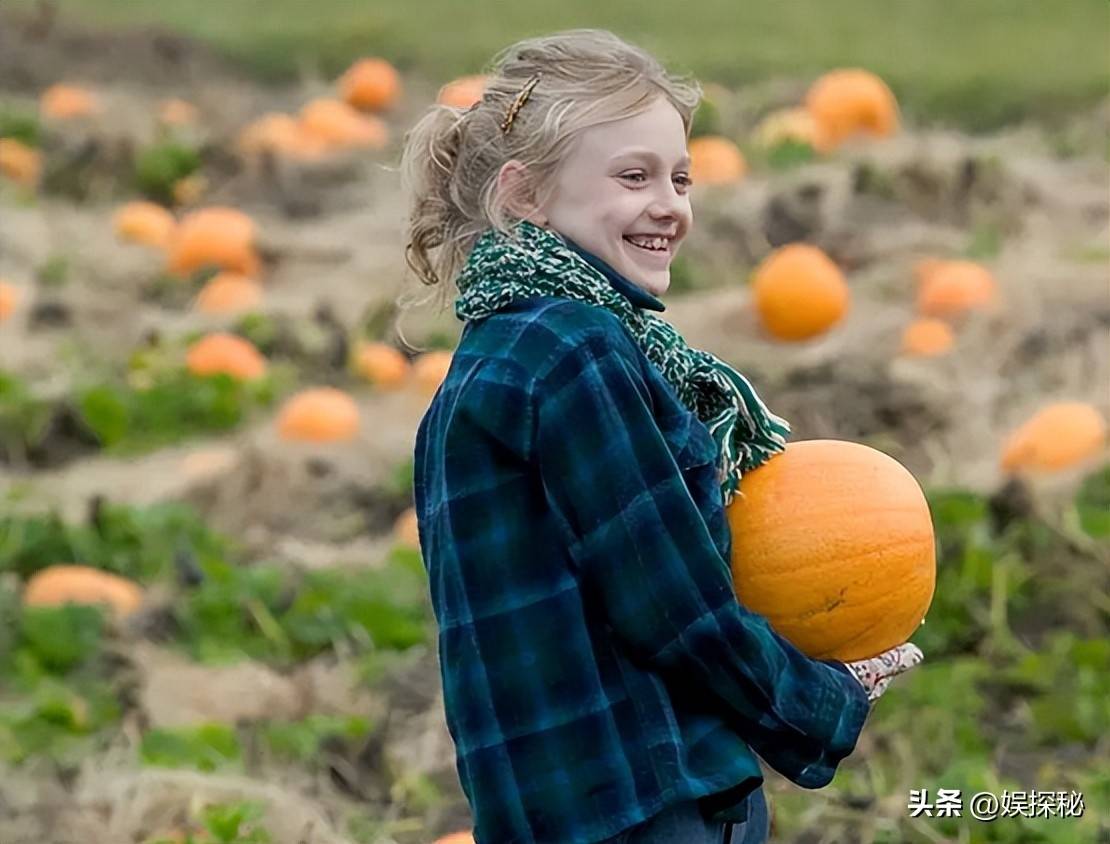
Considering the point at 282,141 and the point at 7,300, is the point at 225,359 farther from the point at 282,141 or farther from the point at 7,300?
the point at 282,141

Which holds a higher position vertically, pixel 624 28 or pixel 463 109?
pixel 463 109

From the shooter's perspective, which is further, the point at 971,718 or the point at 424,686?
the point at 424,686

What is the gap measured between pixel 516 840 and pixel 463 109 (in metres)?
1.21

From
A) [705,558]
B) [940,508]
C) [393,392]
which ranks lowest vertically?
[393,392]

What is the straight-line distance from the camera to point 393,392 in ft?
32.6

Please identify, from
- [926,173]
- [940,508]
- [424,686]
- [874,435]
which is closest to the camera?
[424,686]

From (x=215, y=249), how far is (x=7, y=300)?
1.30 metres

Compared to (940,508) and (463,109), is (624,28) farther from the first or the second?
(463,109)

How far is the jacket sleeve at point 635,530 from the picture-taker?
115 inches

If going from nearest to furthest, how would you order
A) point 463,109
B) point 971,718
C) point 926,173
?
point 463,109 → point 971,718 → point 926,173

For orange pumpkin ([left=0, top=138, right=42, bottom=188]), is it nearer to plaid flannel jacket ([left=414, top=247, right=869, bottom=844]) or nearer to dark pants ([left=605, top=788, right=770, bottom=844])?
plaid flannel jacket ([left=414, top=247, right=869, bottom=844])

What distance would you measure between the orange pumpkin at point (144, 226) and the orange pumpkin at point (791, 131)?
3884mm

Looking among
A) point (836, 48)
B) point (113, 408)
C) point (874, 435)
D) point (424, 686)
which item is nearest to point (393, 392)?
point (113, 408)

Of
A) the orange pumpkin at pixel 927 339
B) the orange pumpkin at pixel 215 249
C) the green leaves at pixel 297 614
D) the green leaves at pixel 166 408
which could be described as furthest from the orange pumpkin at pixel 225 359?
the orange pumpkin at pixel 927 339
